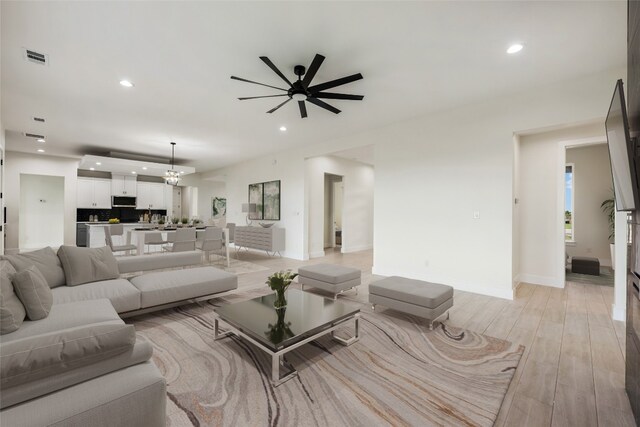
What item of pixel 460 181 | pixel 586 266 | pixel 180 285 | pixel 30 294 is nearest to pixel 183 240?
pixel 180 285

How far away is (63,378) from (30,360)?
169 mm

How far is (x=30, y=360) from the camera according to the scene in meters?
1.12

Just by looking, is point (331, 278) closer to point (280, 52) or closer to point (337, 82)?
point (337, 82)

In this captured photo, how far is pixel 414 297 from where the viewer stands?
293cm

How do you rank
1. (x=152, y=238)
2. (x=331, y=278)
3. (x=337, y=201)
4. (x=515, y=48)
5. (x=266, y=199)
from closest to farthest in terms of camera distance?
(x=515, y=48), (x=331, y=278), (x=152, y=238), (x=266, y=199), (x=337, y=201)

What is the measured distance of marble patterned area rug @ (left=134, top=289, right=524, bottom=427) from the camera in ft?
5.50

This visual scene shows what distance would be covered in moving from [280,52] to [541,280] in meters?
5.29

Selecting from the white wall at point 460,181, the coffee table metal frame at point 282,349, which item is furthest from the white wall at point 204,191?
the coffee table metal frame at point 282,349

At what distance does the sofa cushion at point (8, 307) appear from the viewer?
1.66 m

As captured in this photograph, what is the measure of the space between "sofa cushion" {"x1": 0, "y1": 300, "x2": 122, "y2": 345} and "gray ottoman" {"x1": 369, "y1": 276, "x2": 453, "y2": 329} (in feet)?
8.32

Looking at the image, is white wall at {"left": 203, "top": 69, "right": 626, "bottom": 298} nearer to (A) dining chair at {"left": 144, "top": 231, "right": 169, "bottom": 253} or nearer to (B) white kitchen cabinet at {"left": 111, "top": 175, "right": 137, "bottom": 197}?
(A) dining chair at {"left": 144, "top": 231, "right": 169, "bottom": 253}

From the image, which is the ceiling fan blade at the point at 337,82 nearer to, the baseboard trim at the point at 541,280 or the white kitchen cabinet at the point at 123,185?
the baseboard trim at the point at 541,280

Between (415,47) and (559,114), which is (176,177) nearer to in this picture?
(415,47)

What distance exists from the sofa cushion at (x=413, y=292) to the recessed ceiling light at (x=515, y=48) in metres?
2.62
